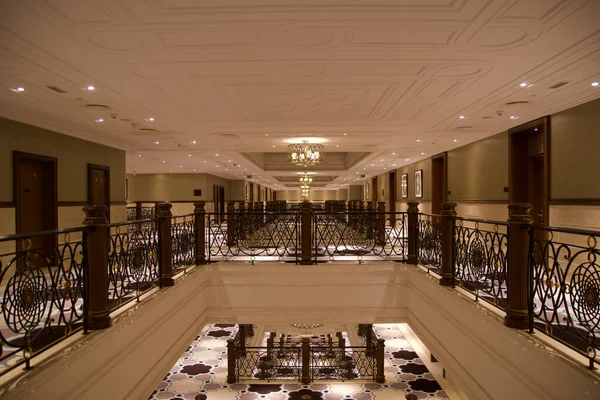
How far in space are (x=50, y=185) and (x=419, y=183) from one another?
1380cm

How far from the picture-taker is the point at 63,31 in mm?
3822

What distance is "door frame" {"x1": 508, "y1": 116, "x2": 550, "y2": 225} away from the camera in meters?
7.78

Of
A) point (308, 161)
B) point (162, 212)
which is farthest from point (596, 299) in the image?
point (308, 161)

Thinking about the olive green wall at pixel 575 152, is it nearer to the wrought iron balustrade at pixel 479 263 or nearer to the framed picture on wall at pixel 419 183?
the wrought iron balustrade at pixel 479 263

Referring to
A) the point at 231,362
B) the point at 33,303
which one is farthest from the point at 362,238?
the point at 33,303

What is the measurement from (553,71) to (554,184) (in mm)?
3316

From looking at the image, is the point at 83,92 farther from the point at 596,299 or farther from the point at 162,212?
the point at 596,299

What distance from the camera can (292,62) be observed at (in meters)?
4.80

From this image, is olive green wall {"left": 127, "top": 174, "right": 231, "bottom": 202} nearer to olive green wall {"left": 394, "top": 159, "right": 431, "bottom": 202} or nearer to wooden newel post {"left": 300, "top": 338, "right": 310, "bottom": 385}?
olive green wall {"left": 394, "top": 159, "right": 431, "bottom": 202}

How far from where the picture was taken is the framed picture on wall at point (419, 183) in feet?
55.5

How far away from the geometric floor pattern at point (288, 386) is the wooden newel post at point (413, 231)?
13.8 ft

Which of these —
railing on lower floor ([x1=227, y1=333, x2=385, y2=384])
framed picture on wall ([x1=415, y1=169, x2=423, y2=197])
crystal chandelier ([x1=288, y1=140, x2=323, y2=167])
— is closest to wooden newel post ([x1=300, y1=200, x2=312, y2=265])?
railing on lower floor ([x1=227, y1=333, x2=385, y2=384])

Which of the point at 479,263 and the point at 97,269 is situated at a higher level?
the point at 97,269

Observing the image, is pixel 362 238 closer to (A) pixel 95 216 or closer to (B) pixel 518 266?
(B) pixel 518 266
